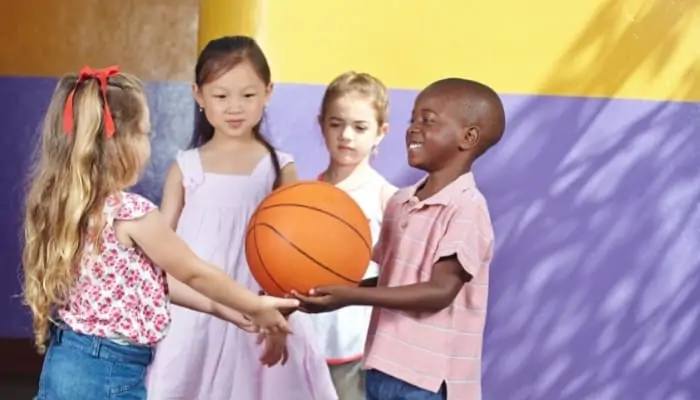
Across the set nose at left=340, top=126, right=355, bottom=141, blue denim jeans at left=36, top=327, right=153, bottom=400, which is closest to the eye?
nose at left=340, top=126, right=355, bottom=141

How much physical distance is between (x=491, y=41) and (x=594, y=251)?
98cm

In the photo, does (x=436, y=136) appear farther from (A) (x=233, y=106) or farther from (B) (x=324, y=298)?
(A) (x=233, y=106)

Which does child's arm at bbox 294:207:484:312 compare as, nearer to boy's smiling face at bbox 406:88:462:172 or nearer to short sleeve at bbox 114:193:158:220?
boy's smiling face at bbox 406:88:462:172

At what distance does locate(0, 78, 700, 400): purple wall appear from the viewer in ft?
15.5

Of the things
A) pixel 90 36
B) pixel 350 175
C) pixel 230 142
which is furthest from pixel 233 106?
pixel 90 36

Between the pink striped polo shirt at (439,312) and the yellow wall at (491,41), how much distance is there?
49.5 inches

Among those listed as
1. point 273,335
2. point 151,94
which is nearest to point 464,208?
point 273,335

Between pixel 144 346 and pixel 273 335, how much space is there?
0.55 meters

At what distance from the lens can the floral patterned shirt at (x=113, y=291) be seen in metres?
3.20

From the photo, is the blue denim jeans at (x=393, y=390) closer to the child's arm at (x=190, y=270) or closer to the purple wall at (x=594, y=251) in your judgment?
the child's arm at (x=190, y=270)

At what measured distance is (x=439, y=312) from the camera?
3.32m

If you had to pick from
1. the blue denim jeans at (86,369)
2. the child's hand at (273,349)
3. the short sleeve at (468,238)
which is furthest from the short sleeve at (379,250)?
the blue denim jeans at (86,369)

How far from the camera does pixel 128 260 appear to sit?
324 cm

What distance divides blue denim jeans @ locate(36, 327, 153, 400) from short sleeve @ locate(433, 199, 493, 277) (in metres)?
0.94
